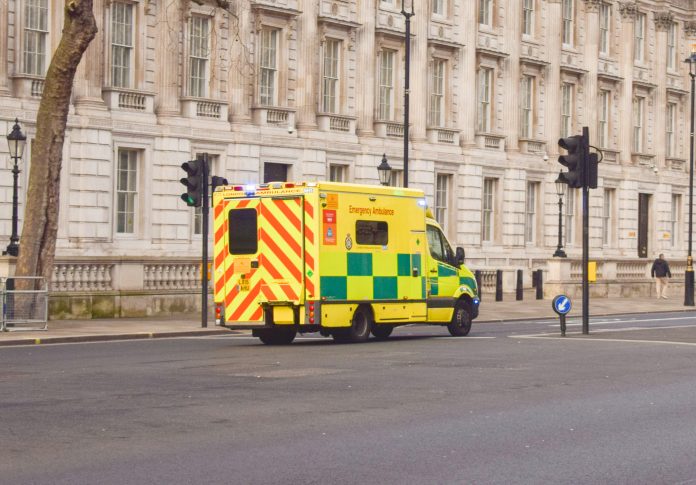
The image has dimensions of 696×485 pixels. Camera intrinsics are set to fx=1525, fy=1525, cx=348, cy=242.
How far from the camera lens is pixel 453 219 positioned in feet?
172

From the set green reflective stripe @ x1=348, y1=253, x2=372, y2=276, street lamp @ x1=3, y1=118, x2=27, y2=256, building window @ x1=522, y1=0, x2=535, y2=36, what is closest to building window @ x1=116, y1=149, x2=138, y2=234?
street lamp @ x1=3, y1=118, x2=27, y2=256

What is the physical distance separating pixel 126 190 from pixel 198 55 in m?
4.59

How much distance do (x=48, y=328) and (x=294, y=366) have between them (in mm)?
10881

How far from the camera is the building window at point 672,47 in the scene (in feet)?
215

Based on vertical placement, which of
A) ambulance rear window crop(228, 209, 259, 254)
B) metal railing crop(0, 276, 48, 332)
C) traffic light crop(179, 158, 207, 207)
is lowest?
metal railing crop(0, 276, 48, 332)

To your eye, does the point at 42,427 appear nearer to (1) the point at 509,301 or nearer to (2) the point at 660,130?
A: (1) the point at 509,301

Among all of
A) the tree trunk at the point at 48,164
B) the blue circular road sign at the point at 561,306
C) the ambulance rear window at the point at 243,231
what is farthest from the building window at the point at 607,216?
the ambulance rear window at the point at 243,231

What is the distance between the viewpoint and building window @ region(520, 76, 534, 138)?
5619 cm

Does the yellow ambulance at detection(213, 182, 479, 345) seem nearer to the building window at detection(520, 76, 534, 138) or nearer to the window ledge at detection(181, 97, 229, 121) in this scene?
the window ledge at detection(181, 97, 229, 121)

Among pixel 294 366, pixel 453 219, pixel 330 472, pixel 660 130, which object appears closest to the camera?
pixel 330 472

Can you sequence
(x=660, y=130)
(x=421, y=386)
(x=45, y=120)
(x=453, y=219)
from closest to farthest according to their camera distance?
(x=421, y=386) < (x=45, y=120) < (x=453, y=219) < (x=660, y=130)

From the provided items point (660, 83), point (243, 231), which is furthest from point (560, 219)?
point (243, 231)

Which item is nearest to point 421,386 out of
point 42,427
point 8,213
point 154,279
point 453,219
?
point 42,427

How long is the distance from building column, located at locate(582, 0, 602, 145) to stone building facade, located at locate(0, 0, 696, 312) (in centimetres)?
9
